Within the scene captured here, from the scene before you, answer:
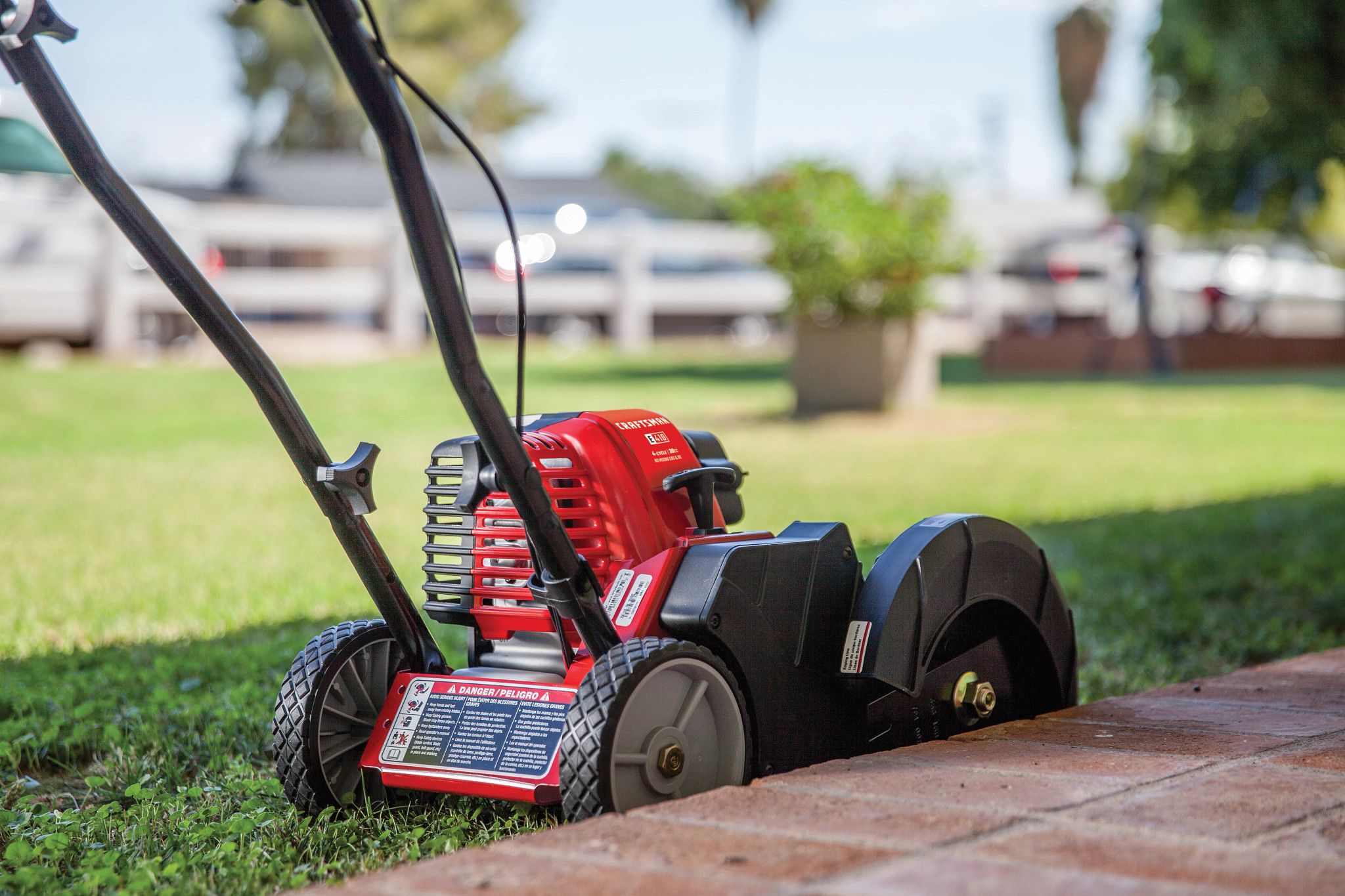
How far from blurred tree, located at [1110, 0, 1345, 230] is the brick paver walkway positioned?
4.89 meters

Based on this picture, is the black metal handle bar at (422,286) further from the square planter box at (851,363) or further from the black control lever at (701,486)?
the square planter box at (851,363)

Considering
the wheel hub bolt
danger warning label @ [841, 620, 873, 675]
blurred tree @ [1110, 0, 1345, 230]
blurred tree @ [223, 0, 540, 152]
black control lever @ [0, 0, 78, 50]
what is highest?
blurred tree @ [223, 0, 540, 152]

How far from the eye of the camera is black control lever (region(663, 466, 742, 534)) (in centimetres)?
296

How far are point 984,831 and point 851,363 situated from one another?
408 inches

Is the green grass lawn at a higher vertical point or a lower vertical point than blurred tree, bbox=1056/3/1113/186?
lower

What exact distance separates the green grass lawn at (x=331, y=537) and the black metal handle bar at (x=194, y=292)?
54 centimetres

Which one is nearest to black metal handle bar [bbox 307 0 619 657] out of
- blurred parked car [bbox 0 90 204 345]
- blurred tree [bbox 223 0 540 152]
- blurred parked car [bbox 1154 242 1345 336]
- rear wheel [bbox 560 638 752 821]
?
rear wheel [bbox 560 638 752 821]

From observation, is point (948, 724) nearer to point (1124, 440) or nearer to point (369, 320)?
point (1124, 440)

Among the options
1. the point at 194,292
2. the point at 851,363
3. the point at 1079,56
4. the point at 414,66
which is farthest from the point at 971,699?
the point at 414,66

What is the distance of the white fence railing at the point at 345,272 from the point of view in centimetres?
1614

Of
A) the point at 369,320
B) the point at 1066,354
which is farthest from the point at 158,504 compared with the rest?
the point at 1066,354

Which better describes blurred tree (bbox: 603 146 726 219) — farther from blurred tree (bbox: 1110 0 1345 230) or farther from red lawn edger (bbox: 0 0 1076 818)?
red lawn edger (bbox: 0 0 1076 818)

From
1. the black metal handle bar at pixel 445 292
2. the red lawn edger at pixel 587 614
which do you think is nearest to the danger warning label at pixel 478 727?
the red lawn edger at pixel 587 614

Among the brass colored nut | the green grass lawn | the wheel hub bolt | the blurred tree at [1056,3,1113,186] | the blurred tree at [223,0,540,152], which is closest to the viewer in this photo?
the wheel hub bolt
